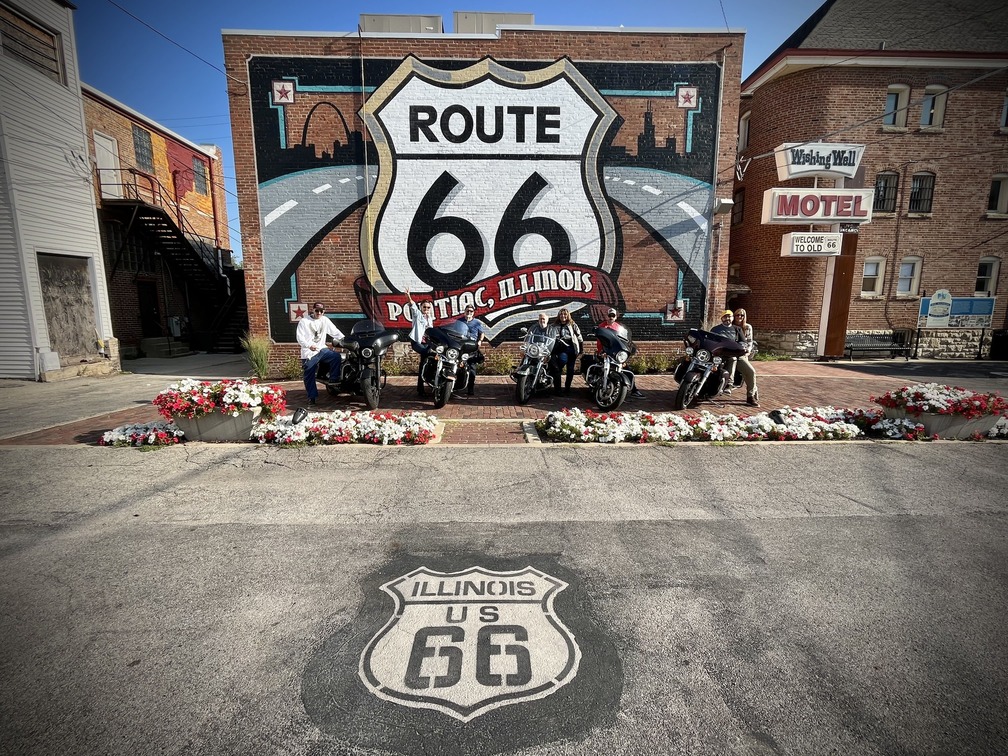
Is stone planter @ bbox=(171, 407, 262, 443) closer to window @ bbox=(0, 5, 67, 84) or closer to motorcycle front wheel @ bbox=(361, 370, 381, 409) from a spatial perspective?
motorcycle front wheel @ bbox=(361, 370, 381, 409)

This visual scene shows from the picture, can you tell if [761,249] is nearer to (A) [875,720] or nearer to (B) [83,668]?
(A) [875,720]

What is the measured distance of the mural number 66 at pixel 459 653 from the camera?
232 centimetres

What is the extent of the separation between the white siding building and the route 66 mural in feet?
18.4

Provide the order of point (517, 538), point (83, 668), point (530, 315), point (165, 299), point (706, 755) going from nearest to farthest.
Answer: point (706, 755)
point (83, 668)
point (517, 538)
point (530, 315)
point (165, 299)

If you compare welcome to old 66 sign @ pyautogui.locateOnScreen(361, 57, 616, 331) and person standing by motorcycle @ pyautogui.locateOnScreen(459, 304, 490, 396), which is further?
welcome to old 66 sign @ pyautogui.locateOnScreen(361, 57, 616, 331)

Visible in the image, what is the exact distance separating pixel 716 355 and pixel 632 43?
844 centimetres

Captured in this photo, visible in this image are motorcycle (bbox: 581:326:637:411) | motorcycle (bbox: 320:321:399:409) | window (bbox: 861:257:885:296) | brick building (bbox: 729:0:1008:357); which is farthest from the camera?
window (bbox: 861:257:885:296)

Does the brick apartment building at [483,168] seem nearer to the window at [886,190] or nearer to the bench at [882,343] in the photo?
the bench at [882,343]

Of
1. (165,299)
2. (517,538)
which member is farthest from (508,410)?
(165,299)

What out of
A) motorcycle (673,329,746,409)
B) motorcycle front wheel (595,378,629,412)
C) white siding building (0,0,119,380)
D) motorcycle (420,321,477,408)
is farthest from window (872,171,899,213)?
white siding building (0,0,119,380)

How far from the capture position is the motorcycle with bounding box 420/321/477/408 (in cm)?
771

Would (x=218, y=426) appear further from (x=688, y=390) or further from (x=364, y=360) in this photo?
(x=688, y=390)

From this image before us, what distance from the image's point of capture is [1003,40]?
15406mm

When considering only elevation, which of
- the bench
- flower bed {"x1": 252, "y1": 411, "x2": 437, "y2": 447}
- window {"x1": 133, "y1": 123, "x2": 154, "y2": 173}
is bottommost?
flower bed {"x1": 252, "y1": 411, "x2": 437, "y2": 447}
